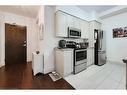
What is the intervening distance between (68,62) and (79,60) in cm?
54

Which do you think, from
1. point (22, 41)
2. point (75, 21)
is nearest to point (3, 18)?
point (22, 41)

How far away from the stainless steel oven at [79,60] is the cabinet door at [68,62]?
17cm

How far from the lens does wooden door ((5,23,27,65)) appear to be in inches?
165

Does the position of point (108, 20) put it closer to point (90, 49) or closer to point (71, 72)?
point (90, 49)

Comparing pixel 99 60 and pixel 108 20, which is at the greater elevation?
pixel 108 20

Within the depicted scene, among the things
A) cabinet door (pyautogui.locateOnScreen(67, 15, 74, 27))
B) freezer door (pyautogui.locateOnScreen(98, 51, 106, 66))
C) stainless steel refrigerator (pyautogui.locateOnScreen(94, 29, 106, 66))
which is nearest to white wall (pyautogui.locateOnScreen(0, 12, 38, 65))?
cabinet door (pyautogui.locateOnScreen(67, 15, 74, 27))

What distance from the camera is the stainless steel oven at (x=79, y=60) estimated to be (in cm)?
301

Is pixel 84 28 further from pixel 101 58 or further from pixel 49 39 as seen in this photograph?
pixel 49 39

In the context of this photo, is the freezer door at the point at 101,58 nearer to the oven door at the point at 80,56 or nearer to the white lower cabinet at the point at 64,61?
the oven door at the point at 80,56

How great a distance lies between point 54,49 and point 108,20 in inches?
128

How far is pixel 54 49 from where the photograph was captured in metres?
3.19

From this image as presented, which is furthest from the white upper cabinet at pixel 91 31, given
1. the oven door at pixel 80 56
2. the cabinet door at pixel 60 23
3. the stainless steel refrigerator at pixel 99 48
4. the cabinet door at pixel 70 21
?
the cabinet door at pixel 60 23

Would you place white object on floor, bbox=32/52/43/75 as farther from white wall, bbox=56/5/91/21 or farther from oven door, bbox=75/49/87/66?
white wall, bbox=56/5/91/21
